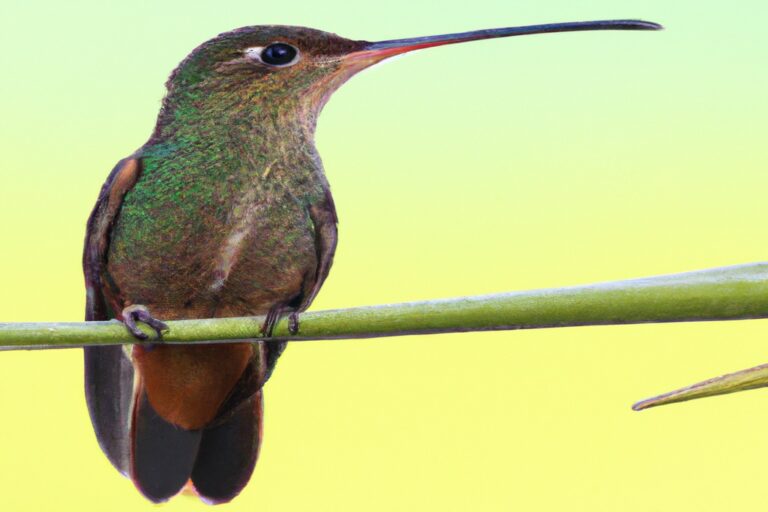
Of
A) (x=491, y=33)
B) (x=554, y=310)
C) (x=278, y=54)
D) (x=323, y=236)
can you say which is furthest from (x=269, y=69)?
(x=554, y=310)

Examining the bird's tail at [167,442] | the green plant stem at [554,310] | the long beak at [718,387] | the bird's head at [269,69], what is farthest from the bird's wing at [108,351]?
the long beak at [718,387]

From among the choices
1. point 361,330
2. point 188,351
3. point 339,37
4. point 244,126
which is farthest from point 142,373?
point 361,330

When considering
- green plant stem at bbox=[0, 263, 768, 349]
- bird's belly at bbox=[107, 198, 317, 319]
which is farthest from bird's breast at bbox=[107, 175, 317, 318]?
green plant stem at bbox=[0, 263, 768, 349]

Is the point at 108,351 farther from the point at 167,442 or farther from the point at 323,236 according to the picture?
the point at 323,236

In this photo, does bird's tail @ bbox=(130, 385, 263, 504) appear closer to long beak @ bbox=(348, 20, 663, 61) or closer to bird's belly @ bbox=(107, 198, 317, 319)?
bird's belly @ bbox=(107, 198, 317, 319)

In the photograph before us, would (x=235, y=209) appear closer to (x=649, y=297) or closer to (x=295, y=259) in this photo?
(x=295, y=259)

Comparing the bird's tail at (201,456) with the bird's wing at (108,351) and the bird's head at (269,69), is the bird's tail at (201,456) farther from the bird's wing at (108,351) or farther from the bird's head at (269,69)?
the bird's head at (269,69)

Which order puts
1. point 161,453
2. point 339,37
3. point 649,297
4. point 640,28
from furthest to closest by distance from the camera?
point 161,453
point 339,37
point 640,28
point 649,297
